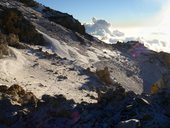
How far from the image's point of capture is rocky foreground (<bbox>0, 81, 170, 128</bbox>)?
18.6 m

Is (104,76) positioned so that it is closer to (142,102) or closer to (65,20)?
(142,102)

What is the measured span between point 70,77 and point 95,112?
22617mm

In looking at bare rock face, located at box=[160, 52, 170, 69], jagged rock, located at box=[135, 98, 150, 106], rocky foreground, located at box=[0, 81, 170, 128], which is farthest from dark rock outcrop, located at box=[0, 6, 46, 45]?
jagged rock, located at box=[135, 98, 150, 106]

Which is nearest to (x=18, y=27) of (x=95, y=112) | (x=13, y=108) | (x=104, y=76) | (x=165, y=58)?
(x=104, y=76)

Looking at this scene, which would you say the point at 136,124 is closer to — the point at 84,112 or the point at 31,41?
the point at 84,112

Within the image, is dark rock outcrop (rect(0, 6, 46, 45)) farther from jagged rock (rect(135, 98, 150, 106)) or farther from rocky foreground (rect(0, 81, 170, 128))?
jagged rock (rect(135, 98, 150, 106))

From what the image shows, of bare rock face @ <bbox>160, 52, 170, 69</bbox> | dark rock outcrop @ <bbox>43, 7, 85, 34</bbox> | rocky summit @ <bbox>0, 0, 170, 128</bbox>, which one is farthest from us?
dark rock outcrop @ <bbox>43, 7, 85, 34</bbox>

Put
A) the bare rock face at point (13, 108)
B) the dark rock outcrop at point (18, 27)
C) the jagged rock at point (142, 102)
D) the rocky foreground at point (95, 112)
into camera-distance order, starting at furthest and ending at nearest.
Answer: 1. the dark rock outcrop at point (18, 27)
2. the bare rock face at point (13, 108)
3. the jagged rock at point (142, 102)
4. the rocky foreground at point (95, 112)

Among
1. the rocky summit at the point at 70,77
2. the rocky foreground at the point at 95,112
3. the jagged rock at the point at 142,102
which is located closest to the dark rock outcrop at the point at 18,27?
the rocky summit at the point at 70,77

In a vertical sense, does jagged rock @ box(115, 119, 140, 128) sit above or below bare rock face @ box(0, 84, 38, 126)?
above

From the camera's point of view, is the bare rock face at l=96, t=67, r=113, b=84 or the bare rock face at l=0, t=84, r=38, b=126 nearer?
the bare rock face at l=0, t=84, r=38, b=126

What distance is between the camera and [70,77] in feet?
141

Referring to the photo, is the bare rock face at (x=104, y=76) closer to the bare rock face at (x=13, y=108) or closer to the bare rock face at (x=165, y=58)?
the bare rock face at (x=13, y=108)

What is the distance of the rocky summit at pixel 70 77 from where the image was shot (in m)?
20.0
